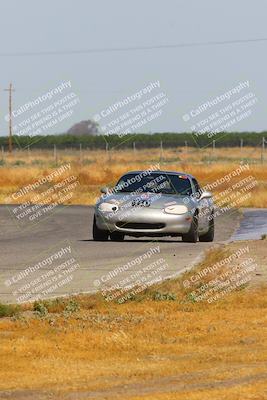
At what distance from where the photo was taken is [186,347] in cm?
1233

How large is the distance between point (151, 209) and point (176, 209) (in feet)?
1.71

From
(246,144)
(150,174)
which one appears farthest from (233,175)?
(246,144)

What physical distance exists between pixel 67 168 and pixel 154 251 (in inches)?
1854

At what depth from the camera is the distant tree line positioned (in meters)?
134

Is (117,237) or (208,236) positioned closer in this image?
(117,237)

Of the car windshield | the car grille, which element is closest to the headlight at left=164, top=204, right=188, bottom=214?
the car grille

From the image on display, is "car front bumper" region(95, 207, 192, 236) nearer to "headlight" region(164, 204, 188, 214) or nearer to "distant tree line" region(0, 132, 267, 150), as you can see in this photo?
"headlight" region(164, 204, 188, 214)

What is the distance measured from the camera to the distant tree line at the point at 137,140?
133750 millimetres

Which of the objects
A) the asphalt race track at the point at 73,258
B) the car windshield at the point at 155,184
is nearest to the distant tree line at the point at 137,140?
the asphalt race track at the point at 73,258

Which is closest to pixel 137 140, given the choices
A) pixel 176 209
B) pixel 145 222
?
pixel 176 209

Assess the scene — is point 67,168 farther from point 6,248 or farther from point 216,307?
point 216,307

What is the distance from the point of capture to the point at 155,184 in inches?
1059

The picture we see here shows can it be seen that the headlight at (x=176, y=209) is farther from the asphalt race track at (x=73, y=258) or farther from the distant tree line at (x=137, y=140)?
the distant tree line at (x=137, y=140)

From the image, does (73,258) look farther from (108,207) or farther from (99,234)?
(99,234)
